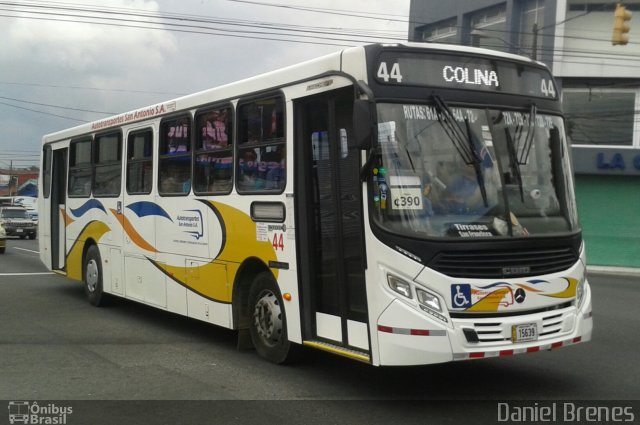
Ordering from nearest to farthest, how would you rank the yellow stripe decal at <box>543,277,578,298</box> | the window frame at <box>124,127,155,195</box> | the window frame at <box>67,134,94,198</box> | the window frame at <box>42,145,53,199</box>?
the yellow stripe decal at <box>543,277,578,298</box> → the window frame at <box>124,127,155,195</box> → the window frame at <box>67,134,94,198</box> → the window frame at <box>42,145,53,199</box>

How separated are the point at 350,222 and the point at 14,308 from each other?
25.9 feet

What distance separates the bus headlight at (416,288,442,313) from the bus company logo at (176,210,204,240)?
12.9 feet

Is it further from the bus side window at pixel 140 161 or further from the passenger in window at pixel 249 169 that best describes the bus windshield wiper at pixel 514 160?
the bus side window at pixel 140 161

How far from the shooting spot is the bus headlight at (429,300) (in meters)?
5.93

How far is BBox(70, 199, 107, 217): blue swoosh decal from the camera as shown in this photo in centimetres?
1214

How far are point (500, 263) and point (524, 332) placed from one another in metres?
0.63

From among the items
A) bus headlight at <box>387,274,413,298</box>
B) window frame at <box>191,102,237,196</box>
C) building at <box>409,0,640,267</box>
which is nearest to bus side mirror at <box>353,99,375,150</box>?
bus headlight at <box>387,274,413,298</box>

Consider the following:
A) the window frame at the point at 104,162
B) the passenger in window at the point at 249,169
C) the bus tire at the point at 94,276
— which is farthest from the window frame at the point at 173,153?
the bus tire at the point at 94,276

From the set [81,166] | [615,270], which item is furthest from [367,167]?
[615,270]

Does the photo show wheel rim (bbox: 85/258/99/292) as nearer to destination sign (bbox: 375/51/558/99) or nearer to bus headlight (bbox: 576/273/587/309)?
destination sign (bbox: 375/51/558/99)

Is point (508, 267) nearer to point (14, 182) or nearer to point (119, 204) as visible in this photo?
point (119, 204)

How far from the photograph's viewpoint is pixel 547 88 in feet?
23.6

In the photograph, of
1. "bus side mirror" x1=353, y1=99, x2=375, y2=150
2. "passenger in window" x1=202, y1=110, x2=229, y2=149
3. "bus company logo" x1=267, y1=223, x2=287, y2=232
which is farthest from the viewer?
"passenger in window" x1=202, y1=110, x2=229, y2=149

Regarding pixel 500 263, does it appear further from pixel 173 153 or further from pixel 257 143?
pixel 173 153
